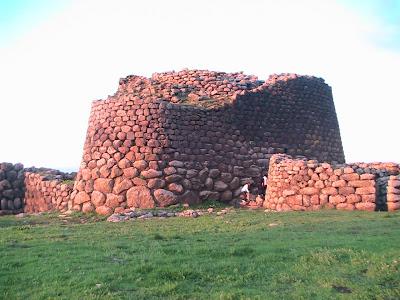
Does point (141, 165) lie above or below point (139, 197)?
above

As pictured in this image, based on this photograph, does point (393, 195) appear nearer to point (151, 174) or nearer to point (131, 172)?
point (151, 174)

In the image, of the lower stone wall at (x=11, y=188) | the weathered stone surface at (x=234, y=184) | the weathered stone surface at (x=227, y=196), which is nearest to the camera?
the weathered stone surface at (x=227, y=196)

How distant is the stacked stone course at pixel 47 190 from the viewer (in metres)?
16.0

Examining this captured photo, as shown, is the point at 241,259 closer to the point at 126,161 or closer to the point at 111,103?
the point at 126,161

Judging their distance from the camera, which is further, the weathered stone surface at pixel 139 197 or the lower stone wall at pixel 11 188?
the lower stone wall at pixel 11 188

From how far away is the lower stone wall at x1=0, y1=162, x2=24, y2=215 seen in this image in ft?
60.1

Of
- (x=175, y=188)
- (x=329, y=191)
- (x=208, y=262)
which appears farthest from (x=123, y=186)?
(x=208, y=262)

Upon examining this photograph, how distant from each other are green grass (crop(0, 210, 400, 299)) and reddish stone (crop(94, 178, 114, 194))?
449 cm

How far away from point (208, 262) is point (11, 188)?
46.8 ft

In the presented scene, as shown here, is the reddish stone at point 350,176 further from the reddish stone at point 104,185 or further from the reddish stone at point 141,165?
the reddish stone at point 104,185

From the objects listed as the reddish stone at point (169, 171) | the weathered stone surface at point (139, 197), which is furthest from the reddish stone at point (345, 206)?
the weathered stone surface at point (139, 197)

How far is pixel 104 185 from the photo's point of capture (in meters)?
14.1

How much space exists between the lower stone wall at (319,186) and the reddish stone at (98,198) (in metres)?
4.49

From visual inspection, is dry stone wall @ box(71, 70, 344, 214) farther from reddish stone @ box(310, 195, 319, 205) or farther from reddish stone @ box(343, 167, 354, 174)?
reddish stone @ box(343, 167, 354, 174)
